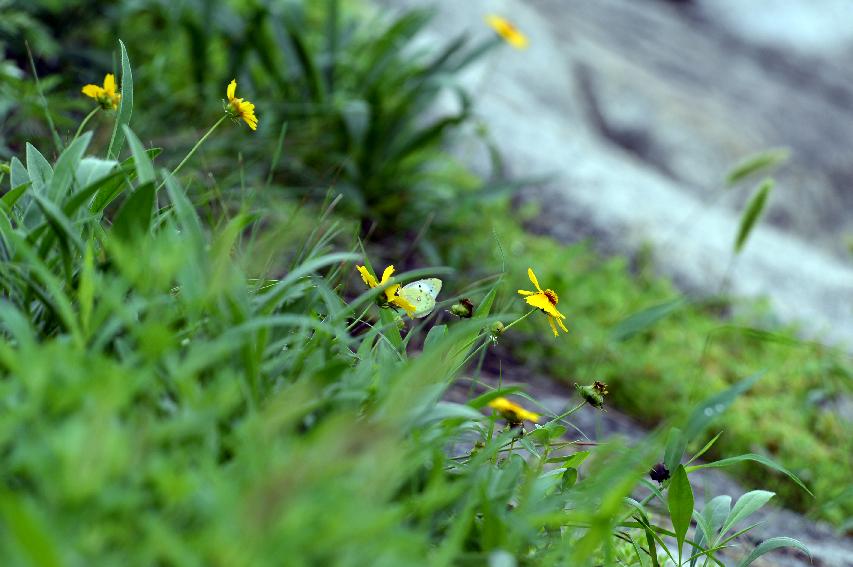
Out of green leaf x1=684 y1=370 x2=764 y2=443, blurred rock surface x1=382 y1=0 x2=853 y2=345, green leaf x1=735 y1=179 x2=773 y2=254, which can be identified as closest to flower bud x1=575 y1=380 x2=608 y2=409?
green leaf x1=684 y1=370 x2=764 y2=443

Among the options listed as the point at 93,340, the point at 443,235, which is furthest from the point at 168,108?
the point at 93,340

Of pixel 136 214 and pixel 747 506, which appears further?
pixel 747 506

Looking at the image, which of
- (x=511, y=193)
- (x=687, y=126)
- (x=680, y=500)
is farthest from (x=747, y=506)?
(x=687, y=126)

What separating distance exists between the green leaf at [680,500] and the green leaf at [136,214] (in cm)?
78

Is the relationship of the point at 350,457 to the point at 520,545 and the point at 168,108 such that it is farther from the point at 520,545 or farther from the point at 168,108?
the point at 168,108

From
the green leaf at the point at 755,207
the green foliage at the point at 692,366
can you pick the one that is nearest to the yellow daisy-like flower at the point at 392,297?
the green foliage at the point at 692,366

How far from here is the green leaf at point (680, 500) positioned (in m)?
1.17

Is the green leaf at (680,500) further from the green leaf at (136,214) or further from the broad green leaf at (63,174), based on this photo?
the broad green leaf at (63,174)

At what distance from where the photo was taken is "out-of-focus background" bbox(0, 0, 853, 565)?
232 cm

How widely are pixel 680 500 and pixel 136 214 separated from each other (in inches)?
32.2

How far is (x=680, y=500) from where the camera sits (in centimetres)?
118

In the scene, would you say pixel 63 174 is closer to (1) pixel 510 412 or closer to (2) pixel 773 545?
(1) pixel 510 412

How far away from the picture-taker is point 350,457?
706 millimetres

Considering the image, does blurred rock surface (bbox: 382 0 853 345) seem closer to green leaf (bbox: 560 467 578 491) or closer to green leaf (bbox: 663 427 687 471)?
green leaf (bbox: 663 427 687 471)
